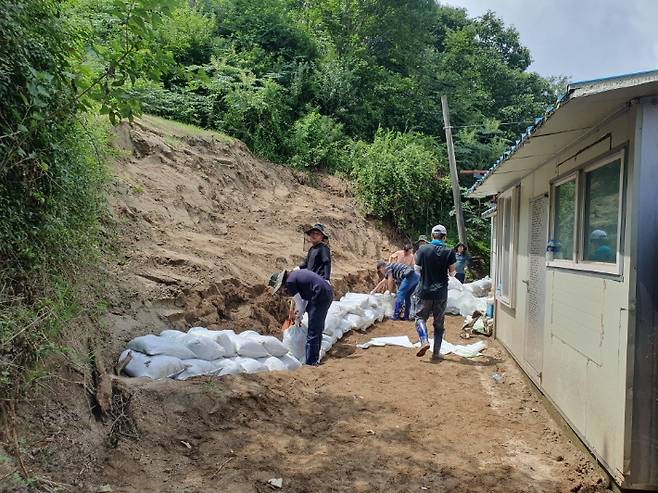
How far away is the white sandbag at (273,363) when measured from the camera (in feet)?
17.5

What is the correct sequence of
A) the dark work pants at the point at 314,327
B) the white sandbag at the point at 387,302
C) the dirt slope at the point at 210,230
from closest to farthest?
the dirt slope at the point at 210,230
the dark work pants at the point at 314,327
the white sandbag at the point at 387,302

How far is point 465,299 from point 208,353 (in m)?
7.13

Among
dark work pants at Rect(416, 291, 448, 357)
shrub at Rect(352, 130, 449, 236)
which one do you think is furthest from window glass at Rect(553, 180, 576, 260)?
shrub at Rect(352, 130, 449, 236)

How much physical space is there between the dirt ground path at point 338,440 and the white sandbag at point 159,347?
46 centimetres

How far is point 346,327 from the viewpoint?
313 inches

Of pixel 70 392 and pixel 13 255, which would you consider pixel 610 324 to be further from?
pixel 13 255

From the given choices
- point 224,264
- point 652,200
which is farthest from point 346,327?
point 652,200

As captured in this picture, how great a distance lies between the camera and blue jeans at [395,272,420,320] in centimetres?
965

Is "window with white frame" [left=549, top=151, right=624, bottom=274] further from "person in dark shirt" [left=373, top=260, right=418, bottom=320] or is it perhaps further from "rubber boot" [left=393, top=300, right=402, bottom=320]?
"rubber boot" [left=393, top=300, right=402, bottom=320]

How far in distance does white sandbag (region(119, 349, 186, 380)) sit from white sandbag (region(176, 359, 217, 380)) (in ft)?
0.15

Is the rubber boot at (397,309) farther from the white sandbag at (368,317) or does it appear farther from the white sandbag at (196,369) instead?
the white sandbag at (196,369)

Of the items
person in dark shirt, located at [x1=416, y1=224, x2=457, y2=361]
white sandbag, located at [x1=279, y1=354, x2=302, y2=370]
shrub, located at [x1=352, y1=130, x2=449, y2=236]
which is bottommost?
white sandbag, located at [x1=279, y1=354, x2=302, y2=370]

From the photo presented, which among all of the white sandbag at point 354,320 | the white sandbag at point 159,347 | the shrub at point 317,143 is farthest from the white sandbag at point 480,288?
the white sandbag at point 159,347

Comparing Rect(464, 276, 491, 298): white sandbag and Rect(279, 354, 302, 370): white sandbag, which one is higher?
Rect(464, 276, 491, 298): white sandbag
